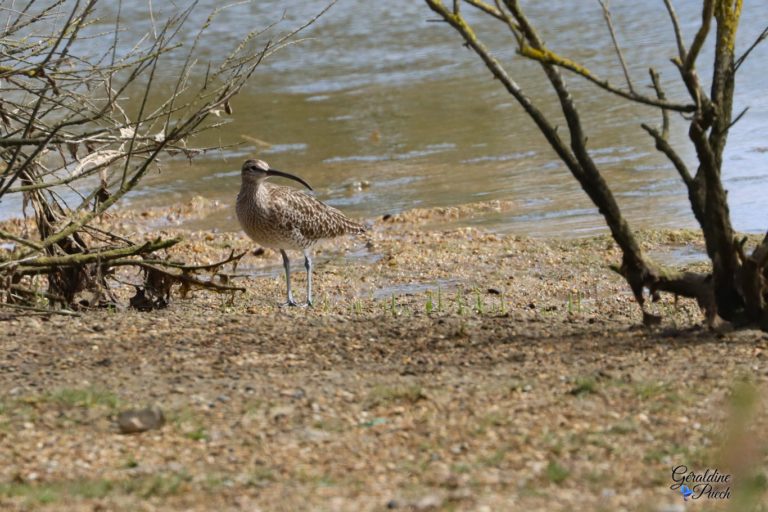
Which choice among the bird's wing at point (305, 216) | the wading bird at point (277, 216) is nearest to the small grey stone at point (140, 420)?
the wading bird at point (277, 216)

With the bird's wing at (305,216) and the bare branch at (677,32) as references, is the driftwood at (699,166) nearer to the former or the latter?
the bare branch at (677,32)

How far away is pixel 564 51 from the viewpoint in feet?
71.7

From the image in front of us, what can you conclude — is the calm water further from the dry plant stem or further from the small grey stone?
the small grey stone

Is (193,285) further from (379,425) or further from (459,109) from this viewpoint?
(459,109)

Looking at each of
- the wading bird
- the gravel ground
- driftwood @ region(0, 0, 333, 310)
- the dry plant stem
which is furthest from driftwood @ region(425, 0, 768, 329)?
the wading bird

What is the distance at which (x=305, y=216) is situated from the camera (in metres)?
10.6

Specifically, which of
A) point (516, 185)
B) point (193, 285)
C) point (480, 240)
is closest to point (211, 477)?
point (193, 285)

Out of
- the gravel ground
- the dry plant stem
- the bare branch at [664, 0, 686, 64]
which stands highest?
the bare branch at [664, 0, 686, 64]

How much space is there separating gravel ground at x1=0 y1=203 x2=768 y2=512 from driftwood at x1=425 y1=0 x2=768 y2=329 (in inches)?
9.4

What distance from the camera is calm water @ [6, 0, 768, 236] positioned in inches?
539

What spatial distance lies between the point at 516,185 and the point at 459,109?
4.68 metres

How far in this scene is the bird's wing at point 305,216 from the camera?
1045 cm

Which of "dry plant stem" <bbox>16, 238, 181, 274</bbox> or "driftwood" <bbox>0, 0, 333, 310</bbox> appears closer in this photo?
"driftwood" <bbox>0, 0, 333, 310</bbox>

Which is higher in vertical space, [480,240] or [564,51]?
[564,51]
